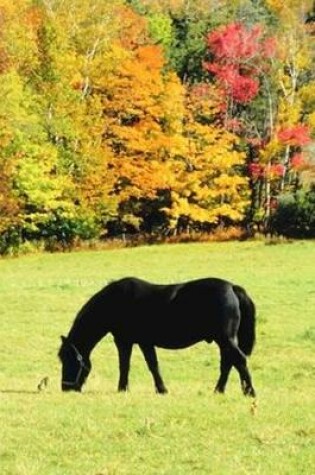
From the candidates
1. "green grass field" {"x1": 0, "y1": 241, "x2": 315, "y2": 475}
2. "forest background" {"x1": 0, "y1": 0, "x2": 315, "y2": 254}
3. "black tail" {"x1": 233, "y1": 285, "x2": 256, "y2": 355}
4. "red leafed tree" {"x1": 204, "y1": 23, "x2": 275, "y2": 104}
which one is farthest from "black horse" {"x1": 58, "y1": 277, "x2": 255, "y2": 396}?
"red leafed tree" {"x1": 204, "y1": 23, "x2": 275, "y2": 104}

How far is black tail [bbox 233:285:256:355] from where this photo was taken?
35.5 feet

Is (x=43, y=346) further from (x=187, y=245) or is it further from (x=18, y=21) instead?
(x=18, y=21)

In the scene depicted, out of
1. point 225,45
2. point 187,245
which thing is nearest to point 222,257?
point 187,245

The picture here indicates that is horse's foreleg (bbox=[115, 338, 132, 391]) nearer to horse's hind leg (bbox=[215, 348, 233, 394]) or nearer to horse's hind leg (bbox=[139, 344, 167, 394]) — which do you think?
horse's hind leg (bbox=[139, 344, 167, 394])

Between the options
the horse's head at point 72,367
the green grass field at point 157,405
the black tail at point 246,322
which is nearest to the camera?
the green grass field at point 157,405

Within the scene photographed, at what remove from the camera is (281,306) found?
76.9ft

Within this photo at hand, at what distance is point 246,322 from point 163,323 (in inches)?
44.4

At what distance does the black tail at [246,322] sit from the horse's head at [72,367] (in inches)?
89.0

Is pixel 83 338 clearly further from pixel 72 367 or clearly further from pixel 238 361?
pixel 238 361

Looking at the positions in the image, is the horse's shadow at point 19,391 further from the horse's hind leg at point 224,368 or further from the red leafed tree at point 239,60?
the red leafed tree at point 239,60

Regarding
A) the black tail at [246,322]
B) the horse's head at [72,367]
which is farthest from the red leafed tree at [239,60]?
the black tail at [246,322]

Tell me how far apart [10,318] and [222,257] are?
882 inches

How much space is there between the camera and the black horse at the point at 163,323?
1064 centimetres

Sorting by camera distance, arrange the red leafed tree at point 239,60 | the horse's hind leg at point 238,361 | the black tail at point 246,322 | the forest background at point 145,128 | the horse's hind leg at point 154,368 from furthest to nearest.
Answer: the red leafed tree at point 239,60 < the forest background at point 145,128 < the horse's hind leg at point 154,368 < the black tail at point 246,322 < the horse's hind leg at point 238,361
